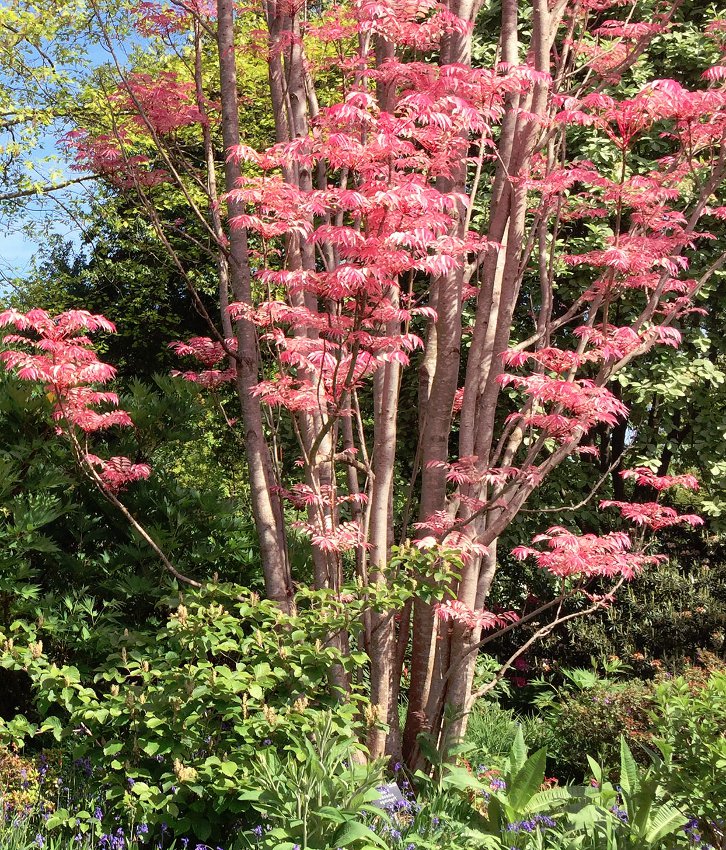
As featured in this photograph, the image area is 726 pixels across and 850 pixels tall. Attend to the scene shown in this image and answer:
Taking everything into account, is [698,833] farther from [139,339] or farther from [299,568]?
[139,339]

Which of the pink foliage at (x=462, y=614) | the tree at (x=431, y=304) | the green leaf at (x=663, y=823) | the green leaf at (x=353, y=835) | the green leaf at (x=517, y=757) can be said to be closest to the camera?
the green leaf at (x=353, y=835)

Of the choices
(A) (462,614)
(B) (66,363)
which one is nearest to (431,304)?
(A) (462,614)

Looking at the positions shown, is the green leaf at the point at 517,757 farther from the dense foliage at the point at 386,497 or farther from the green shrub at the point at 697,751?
the green shrub at the point at 697,751

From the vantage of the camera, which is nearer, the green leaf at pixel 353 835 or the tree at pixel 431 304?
the green leaf at pixel 353 835

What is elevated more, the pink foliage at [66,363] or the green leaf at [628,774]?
the pink foliage at [66,363]

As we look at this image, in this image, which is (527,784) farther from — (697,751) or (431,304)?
(431,304)

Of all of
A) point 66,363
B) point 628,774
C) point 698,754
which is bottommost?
point 698,754

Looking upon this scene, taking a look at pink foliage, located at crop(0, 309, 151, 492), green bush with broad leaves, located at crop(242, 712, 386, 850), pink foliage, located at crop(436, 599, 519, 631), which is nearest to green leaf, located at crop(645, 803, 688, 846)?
green bush with broad leaves, located at crop(242, 712, 386, 850)

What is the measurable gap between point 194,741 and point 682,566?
18.0 ft

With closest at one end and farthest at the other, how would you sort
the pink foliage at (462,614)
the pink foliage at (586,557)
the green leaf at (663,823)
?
the green leaf at (663,823) < the pink foliage at (462,614) < the pink foliage at (586,557)

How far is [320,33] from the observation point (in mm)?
5199

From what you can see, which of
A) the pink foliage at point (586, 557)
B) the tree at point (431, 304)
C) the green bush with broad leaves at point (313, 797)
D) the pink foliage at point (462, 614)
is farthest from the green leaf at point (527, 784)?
the pink foliage at point (586, 557)

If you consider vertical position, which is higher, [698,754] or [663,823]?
[663,823]

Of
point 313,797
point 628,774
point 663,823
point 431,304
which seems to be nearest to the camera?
point 313,797
